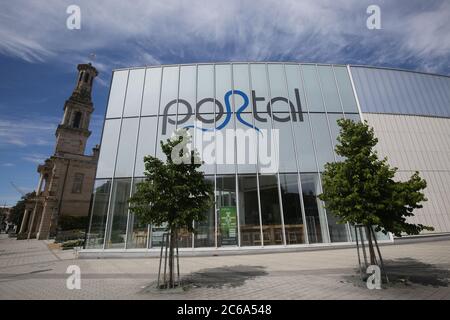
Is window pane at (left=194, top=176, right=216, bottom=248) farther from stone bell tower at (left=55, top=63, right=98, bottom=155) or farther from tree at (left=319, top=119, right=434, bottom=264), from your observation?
stone bell tower at (left=55, top=63, right=98, bottom=155)

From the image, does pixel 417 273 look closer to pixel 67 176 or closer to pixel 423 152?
pixel 423 152

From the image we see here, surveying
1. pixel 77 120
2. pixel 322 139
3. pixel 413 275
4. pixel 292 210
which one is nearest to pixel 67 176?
pixel 77 120

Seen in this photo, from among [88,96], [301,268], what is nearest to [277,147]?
[301,268]

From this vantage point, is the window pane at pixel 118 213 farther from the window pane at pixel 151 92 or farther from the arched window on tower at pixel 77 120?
the arched window on tower at pixel 77 120

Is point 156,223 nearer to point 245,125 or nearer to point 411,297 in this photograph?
point 411,297

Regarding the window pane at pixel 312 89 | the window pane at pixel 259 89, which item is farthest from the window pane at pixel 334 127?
the window pane at pixel 259 89

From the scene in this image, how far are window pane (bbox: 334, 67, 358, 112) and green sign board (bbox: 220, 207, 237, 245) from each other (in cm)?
1268

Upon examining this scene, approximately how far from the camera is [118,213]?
15.5 metres

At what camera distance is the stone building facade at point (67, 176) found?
130 feet

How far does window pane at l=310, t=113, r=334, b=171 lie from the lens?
16.6 metres

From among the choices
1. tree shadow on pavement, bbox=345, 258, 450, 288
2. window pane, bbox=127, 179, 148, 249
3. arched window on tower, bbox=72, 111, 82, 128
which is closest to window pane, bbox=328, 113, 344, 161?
tree shadow on pavement, bbox=345, 258, 450, 288

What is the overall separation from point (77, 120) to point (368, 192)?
59.3 metres

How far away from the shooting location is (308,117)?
17.6 metres

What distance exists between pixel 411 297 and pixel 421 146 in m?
18.3
